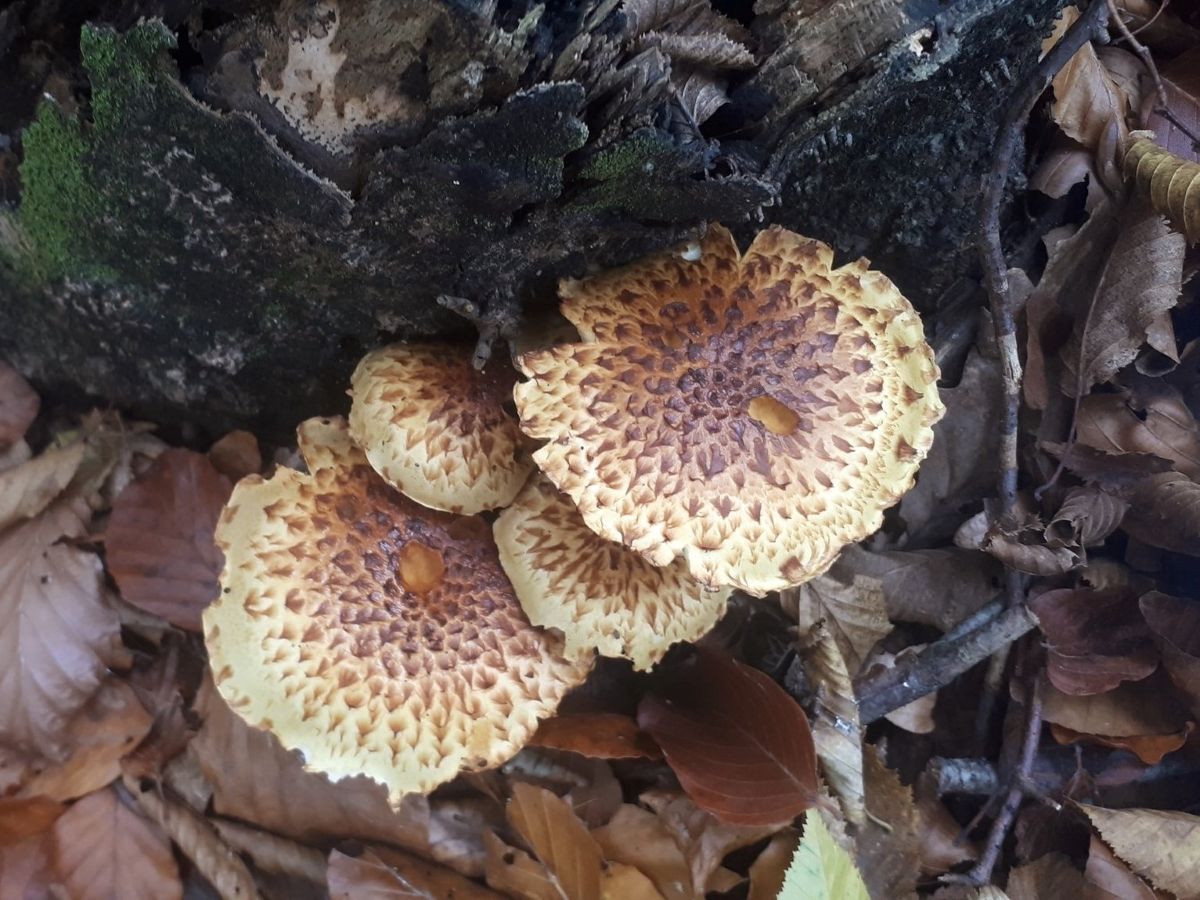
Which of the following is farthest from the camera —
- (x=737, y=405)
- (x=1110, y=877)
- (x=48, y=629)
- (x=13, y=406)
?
(x=13, y=406)

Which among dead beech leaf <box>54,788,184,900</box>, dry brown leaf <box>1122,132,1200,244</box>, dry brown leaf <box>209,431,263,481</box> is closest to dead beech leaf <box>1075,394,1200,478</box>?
dry brown leaf <box>1122,132,1200,244</box>

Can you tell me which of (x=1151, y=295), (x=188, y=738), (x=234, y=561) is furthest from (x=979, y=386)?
(x=188, y=738)

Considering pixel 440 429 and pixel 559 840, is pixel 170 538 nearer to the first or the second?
pixel 440 429

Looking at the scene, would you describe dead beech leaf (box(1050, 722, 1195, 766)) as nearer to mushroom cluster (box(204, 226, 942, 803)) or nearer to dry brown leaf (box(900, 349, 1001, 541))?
dry brown leaf (box(900, 349, 1001, 541))

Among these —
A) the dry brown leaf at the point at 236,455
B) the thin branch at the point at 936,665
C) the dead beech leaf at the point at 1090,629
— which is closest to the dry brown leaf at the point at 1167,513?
the dead beech leaf at the point at 1090,629

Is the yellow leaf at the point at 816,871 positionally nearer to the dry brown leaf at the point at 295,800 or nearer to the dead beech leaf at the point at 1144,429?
the dry brown leaf at the point at 295,800

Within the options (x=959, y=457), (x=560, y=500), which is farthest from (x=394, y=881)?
(x=959, y=457)
